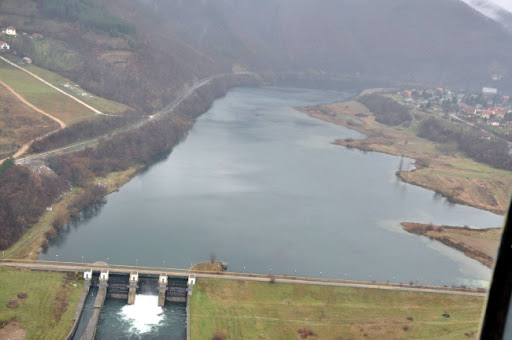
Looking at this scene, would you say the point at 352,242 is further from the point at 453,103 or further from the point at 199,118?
the point at 453,103

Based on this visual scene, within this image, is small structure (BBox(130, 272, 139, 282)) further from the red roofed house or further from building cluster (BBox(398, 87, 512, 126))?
the red roofed house

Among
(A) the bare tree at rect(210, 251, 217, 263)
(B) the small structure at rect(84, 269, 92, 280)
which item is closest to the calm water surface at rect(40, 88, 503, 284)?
(A) the bare tree at rect(210, 251, 217, 263)

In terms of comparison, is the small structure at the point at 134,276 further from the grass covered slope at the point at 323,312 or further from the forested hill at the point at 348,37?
the forested hill at the point at 348,37

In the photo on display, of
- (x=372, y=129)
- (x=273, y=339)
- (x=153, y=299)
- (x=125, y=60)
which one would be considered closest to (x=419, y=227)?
(x=273, y=339)

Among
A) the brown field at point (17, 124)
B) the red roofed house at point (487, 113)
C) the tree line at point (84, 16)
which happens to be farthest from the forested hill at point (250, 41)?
the red roofed house at point (487, 113)

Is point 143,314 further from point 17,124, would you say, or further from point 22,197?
point 17,124
